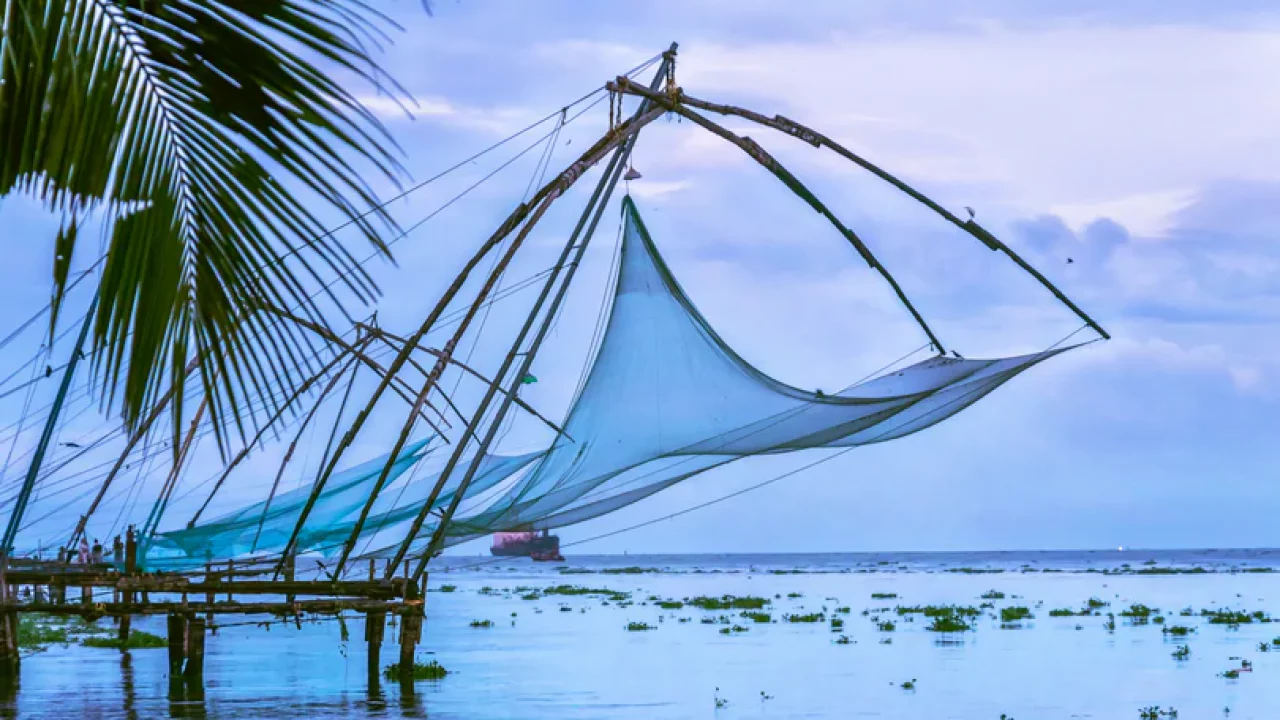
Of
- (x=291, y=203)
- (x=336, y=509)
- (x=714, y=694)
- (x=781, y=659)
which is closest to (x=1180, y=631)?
(x=781, y=659)

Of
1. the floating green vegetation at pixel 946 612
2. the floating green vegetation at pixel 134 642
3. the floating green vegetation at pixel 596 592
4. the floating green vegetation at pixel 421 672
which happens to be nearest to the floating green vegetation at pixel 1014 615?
the floating green vegetation at pixel 946 612

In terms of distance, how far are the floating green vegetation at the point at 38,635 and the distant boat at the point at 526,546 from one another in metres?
86.3

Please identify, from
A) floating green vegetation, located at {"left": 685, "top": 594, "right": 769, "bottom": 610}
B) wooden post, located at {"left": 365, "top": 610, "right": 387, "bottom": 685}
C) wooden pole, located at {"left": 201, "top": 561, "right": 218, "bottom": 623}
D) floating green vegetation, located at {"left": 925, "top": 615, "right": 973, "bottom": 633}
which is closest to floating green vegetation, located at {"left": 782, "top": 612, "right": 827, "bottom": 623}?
floating green vegetation, located at {"left": 925, "top": 615, "right": 973, "bottom": 633}

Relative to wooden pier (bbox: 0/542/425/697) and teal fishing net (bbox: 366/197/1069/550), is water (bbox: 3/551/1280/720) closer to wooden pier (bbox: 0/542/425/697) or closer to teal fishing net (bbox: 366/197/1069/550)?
wooden pier (bbox: 0/542/425/697)

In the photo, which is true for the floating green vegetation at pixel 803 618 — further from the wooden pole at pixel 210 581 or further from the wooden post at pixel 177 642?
the wooden pole at pixel 210 581

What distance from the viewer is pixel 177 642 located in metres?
21.9

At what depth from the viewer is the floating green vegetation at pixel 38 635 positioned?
107ft

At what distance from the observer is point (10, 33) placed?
2977 mm

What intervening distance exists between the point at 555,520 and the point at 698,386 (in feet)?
6.98

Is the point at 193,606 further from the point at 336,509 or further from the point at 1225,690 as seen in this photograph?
the point at 1225,690

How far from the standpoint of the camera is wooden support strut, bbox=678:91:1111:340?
39.0 ft

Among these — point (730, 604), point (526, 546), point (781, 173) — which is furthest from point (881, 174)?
point (526, 546)

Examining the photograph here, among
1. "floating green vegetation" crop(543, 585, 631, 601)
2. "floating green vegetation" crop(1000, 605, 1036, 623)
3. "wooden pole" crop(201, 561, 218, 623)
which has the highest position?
"wooden pole" crop(201, 561, 218, 623)

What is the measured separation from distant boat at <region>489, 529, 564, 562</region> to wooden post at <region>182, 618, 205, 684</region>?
104m
